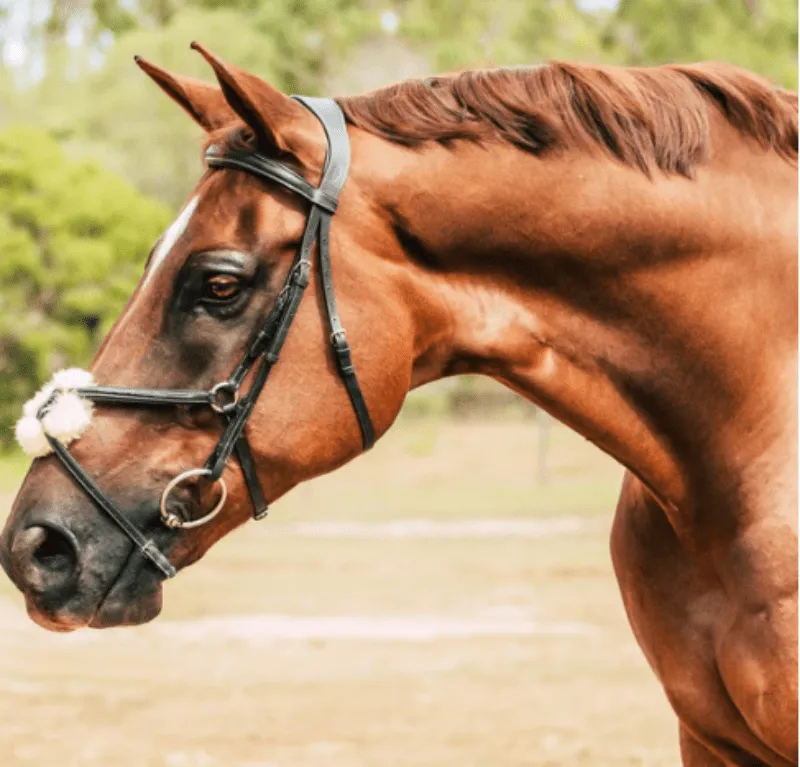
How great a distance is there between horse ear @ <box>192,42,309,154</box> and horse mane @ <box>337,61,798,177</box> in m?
0.16

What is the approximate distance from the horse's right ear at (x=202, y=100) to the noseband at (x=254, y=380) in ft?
0.66

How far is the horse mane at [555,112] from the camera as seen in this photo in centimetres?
302

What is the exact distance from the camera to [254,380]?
2844 mm

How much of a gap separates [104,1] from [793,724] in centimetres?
4277

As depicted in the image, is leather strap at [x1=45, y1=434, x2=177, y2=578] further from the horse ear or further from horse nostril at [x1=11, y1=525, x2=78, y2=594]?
the horse ear

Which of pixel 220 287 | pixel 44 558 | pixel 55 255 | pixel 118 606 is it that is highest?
pixel 220 287

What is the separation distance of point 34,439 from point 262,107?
36.6 inches

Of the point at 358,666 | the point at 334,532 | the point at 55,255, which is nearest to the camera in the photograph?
the point at 358,666

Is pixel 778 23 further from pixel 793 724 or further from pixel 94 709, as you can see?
pixel 793 724

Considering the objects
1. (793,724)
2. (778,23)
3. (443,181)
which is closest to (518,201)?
(443,181)

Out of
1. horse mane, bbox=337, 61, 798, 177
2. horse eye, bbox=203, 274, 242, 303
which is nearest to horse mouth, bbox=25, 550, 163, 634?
horse eye, bbox=203, 274, 242, 303

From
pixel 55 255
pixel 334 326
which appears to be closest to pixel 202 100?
A: pixel 334 326

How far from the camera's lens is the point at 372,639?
34.0ft

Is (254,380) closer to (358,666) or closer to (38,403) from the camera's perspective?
(38,403)
